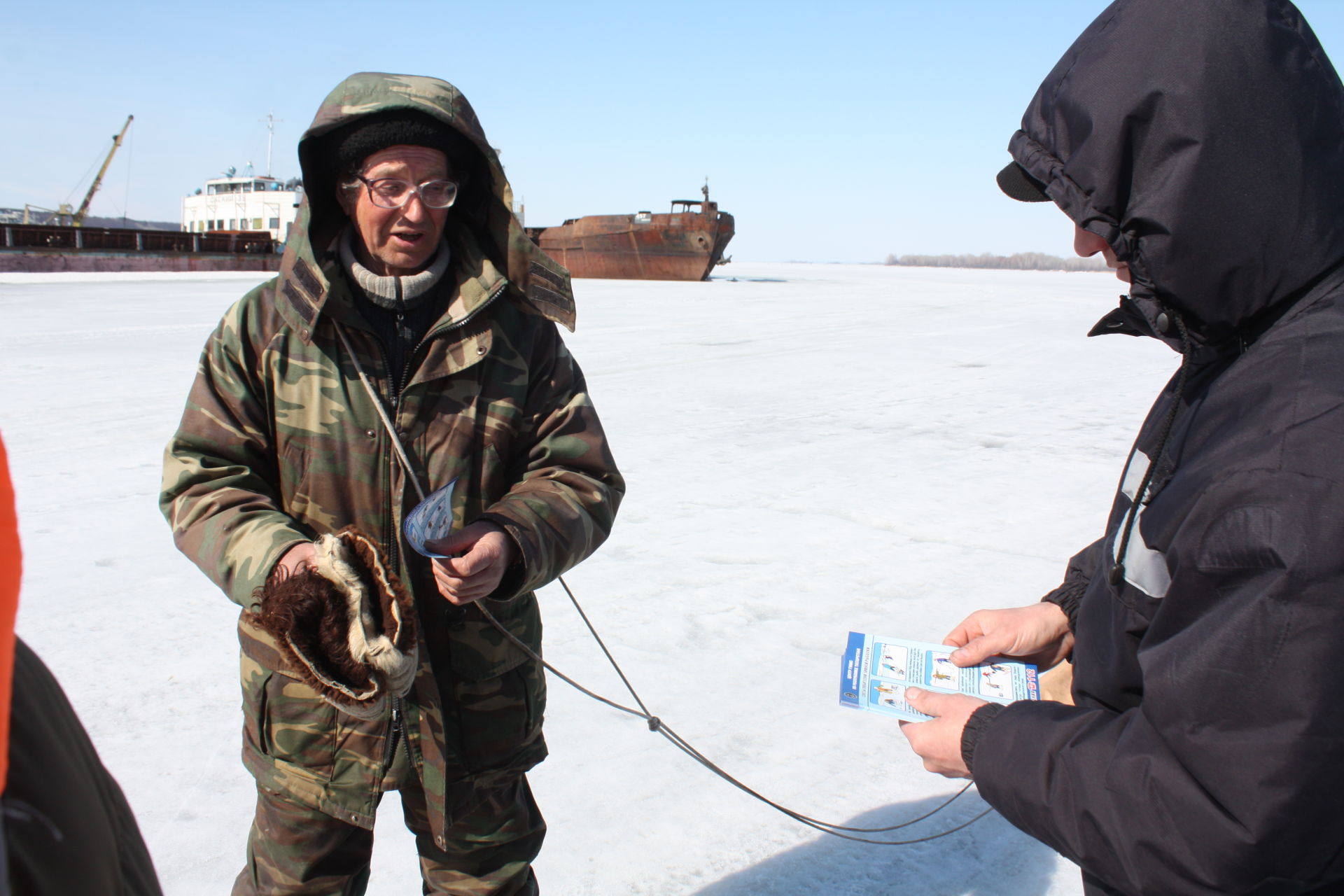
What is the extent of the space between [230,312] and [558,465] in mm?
763

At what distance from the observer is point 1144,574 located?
1.22m

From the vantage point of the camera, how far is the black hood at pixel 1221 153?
1105mm

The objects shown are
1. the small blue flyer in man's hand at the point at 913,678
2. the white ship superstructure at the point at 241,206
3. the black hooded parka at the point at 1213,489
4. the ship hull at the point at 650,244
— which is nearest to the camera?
A: the black hooded parka at the point at 1213,489

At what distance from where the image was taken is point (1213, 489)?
1.05m

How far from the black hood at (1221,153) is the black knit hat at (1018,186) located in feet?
1.16

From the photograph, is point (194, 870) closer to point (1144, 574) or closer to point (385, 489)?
point (385, 489)

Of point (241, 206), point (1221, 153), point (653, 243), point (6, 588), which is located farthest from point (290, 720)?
point (241, 206)

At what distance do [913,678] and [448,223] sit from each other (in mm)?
1492

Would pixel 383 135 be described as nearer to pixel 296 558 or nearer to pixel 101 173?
pixel 296 558

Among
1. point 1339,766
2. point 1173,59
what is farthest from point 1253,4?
point 1339,766

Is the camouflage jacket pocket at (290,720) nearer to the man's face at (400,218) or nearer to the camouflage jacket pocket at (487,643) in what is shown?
the camouflage jacket pocket at (487,643)

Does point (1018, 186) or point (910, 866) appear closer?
point (1018, 186)

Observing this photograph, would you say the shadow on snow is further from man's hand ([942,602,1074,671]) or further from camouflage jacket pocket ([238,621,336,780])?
camouflage jacket pocket ([238,621,336,780])

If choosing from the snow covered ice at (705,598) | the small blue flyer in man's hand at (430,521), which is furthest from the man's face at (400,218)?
the snow covered ice at (705,598)
